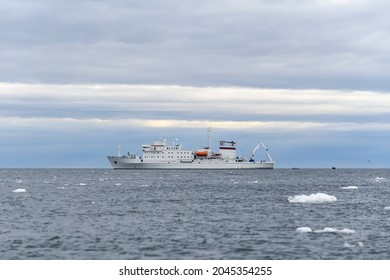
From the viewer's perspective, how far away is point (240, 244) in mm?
32156

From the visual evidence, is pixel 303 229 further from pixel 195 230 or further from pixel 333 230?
pixel 195 230

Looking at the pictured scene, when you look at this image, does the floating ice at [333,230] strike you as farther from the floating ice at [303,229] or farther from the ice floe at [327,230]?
the floating ice at [303,229]

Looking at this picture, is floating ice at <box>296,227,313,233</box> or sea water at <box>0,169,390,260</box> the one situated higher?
floating ice at <box>296,227,313,233</box>

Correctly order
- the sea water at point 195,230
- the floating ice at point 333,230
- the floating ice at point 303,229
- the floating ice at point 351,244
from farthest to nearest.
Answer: the floating ice at point 303,229 → the floating ice at point 333,230 → the floating ice at point 351,244 → the sea water at point 195,230

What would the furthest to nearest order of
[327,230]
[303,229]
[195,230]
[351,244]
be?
[195,230] < [303,229] < [327,230] < [351,244]

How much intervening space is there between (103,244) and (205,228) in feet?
28.9

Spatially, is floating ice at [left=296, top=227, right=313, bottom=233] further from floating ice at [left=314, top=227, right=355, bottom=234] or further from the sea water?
floating ice at [left=314, top=227, right=355, bottom=234]

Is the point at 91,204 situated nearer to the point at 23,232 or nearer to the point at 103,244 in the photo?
the point at 23,232

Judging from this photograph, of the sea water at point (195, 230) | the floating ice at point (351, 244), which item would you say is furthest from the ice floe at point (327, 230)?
the floating ice at point (351, 244)

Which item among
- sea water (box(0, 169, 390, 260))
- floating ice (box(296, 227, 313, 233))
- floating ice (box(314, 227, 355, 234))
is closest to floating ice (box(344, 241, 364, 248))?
sea water (box(0, 169, 390, 260))

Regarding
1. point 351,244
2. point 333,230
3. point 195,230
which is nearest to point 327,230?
point 333,230

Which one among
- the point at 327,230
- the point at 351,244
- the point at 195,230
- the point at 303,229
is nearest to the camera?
the point at 351,244
